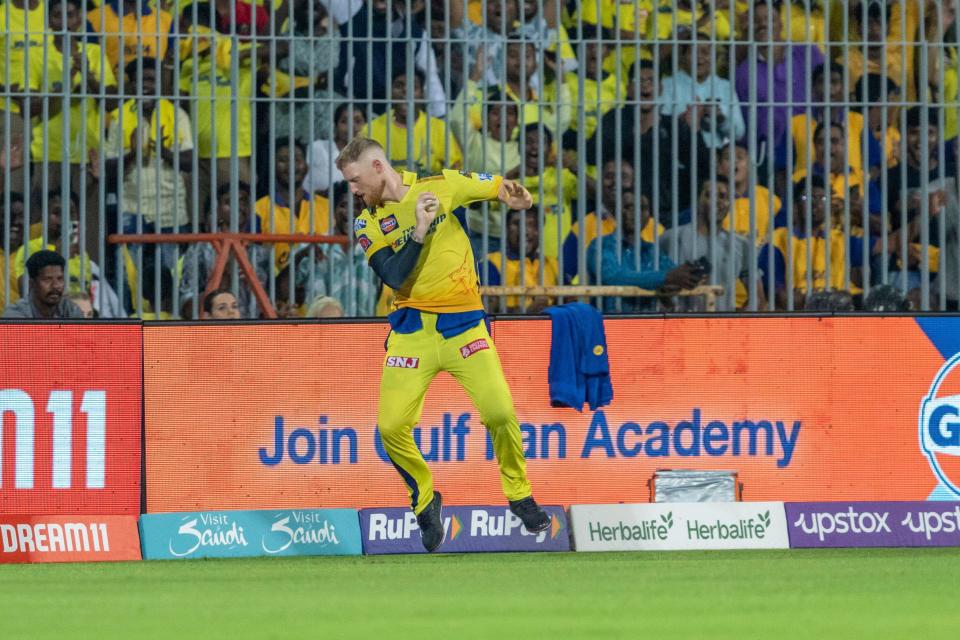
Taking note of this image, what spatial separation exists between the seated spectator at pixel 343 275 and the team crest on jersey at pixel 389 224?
326 centimetres

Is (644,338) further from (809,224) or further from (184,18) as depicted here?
(184,18)

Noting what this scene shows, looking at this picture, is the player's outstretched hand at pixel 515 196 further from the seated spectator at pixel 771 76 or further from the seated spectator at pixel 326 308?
the seated spectator at pixel 771 76

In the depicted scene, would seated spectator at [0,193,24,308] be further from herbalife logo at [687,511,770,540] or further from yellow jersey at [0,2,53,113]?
herbalife logo at [687,511,770,540]

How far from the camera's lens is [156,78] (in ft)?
41.4

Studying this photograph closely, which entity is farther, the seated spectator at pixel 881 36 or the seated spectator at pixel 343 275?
the seated spectator at pixel 881 36

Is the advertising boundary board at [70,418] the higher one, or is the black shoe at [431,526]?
the advertising boundary board at [70,418]

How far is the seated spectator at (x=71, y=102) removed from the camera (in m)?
12.5

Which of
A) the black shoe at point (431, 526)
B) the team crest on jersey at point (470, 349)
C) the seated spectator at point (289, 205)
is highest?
the seated spectator at point (289, 205)

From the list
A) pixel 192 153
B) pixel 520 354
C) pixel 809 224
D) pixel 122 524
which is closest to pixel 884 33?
pixel 809 224

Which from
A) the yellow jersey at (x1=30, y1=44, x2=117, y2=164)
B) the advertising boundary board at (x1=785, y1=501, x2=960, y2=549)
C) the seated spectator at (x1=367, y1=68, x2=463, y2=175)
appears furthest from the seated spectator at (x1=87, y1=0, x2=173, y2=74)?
the advertising boundary board at (x1=785, y1=501, x2=960, y2=549)

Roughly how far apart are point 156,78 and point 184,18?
88 centimetres

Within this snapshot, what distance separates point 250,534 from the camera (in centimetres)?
1038

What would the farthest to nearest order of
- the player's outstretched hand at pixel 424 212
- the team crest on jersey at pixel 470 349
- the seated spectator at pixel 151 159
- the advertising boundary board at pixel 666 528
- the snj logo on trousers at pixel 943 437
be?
the seated spectator at pixel 151 159 → the snj logo on trousers at pixel 943 437 → the advertising boundary board at pixel 666 528 → the team crest on jersey at pixel 470 349 → the player's outstretched hand at pixel 424 212

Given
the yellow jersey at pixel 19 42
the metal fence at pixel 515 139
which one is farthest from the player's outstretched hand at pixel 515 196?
the yellow jersey at pixel 19 42
